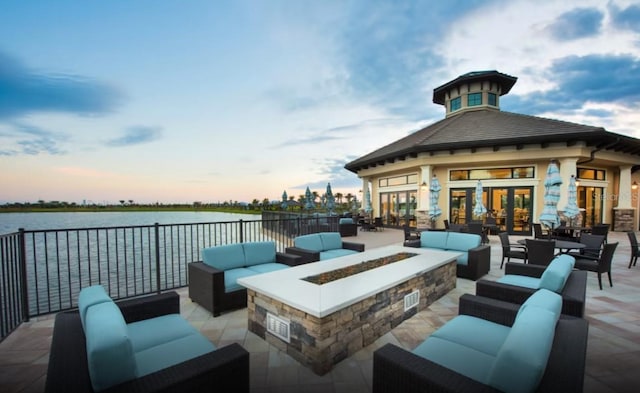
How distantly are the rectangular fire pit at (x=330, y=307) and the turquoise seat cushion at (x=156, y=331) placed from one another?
0.70 m

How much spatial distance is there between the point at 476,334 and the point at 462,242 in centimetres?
Answer: 348

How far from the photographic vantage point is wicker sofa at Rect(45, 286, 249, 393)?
44.6 inches

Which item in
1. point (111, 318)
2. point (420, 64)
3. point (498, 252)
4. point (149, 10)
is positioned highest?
point (420, 64)

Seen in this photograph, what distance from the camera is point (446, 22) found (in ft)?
23.0

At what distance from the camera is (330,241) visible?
211 inches

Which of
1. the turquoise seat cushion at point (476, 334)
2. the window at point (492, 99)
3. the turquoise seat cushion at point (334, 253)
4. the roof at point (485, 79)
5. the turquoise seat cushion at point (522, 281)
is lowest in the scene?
the turquoise seat cushion at point (334, 253)

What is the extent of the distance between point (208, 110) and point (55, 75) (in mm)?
3573

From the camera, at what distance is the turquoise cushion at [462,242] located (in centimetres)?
504

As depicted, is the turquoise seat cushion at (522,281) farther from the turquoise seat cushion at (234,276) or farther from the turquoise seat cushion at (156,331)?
the turquoise seat cushion at (156,331)

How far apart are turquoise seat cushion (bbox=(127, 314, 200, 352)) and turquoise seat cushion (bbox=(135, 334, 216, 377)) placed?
67mm

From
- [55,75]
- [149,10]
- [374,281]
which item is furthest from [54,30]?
[374,281]

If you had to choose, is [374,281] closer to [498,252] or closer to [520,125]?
[498,252]

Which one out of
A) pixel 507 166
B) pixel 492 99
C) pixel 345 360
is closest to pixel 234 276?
pixel 345 360

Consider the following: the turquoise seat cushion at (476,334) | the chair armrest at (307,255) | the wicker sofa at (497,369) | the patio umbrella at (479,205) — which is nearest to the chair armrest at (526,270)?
the turquoise seat cushion at (476,334)
